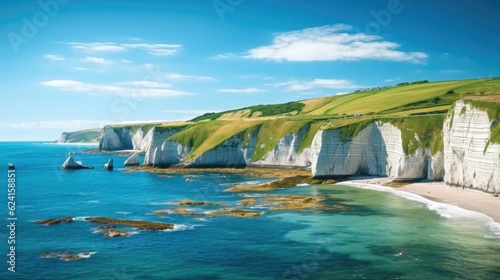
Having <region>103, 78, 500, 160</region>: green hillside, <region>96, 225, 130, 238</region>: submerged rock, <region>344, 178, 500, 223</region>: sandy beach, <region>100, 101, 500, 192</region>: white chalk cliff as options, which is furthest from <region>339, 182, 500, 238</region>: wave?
<region>96, 225, 130, 238</region>: submerged rock

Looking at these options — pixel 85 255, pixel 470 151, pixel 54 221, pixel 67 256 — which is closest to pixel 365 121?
pixel 470 151

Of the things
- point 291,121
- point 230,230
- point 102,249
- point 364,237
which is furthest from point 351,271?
point 291,121

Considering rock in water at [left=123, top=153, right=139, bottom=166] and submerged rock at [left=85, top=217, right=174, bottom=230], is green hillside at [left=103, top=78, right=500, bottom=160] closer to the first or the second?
rock in water at [left=123, top=153, right=139, bottom=166]

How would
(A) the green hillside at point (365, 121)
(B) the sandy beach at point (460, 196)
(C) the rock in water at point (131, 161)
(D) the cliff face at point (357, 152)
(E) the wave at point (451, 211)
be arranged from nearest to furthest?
(E) the wave at point (451, 211) < (B) the sandy beach at point (460, 196) < (A) the green hillside at point (365, 121) < (D) the cliff face at point (357, 152) < (C) the rock in water at point (131, 161)

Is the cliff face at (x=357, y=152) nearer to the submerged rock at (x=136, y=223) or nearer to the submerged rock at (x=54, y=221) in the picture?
the submerged rock at (x=136, y=223)

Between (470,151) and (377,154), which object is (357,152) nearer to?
(377,154)

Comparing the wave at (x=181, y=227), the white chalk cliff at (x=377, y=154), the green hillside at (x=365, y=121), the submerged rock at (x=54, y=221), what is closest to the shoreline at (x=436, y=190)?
the white chalk cliff at (x=377, y=154)

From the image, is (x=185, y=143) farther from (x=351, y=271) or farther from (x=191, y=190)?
(x=351, y=271)
